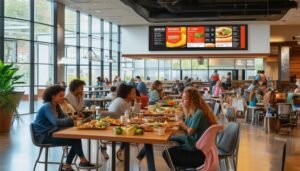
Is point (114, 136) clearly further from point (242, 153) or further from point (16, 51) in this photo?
point (16, 51)

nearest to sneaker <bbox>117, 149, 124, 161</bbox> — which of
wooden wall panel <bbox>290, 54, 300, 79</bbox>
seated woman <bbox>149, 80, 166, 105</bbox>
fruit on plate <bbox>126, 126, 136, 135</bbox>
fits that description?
fruit on plate <bbox>126, 126, 136, 135</bbox>

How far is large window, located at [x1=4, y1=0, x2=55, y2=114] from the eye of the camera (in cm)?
1162

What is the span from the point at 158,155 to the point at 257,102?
5.08 m

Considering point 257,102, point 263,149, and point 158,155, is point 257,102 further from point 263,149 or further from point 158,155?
point 158,155

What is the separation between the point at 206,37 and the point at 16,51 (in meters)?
6.87

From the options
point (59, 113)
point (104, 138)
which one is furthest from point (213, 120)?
point (59, 113)

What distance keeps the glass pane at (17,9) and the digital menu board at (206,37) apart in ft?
16.9

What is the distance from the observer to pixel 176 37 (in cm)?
1470

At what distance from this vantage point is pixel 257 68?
19672 millimetres

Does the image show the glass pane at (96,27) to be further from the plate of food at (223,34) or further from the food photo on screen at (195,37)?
the plate of food at (223,34)

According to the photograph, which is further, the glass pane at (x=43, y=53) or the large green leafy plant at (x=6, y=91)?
the glass pane at (x=43, y=53)

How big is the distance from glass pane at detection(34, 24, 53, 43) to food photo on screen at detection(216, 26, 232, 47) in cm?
613

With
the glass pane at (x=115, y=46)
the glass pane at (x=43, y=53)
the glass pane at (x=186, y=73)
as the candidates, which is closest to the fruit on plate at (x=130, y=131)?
the glass pane at (x=43, y=53)

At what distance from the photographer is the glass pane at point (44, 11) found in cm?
1289
